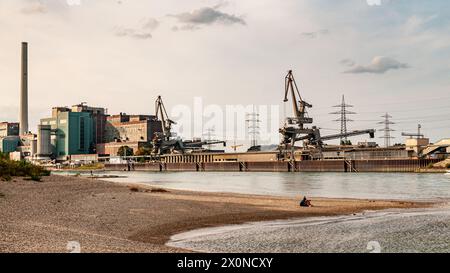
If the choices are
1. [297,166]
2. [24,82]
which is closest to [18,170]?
[297,166]

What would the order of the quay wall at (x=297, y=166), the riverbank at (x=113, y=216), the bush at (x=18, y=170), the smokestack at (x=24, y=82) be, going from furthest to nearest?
the smokestack at (x=24, y=82), the quay wall at (x=297, y=166), the bush at (x=18, y=170), the riverbank at (x=113, y=216)

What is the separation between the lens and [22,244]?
13.5 m

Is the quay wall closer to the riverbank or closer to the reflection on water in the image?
the reflection on water

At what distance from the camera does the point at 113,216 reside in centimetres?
2453

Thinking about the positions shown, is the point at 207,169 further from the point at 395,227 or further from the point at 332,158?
the point at 395,227

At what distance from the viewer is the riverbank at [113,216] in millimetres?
15180

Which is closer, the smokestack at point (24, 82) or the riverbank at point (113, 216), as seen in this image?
the riverbank at point (113, 216)

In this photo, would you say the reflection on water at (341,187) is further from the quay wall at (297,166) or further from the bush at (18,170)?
the quay wall at (297,166)

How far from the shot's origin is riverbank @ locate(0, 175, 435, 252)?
49.8 feet

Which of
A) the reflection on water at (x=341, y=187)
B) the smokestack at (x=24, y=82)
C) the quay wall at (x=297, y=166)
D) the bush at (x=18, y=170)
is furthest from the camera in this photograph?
the smokestack at (x=24, y=82)

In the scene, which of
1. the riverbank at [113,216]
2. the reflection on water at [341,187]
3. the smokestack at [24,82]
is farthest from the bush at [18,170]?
the smokestack at [24,82]

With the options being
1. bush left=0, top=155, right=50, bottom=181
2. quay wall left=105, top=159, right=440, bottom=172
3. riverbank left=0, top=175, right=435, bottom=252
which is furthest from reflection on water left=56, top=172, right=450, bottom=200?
quay wall left=105, top=159, right=440, bottom=172

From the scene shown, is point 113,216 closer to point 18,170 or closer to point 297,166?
point 18,170
